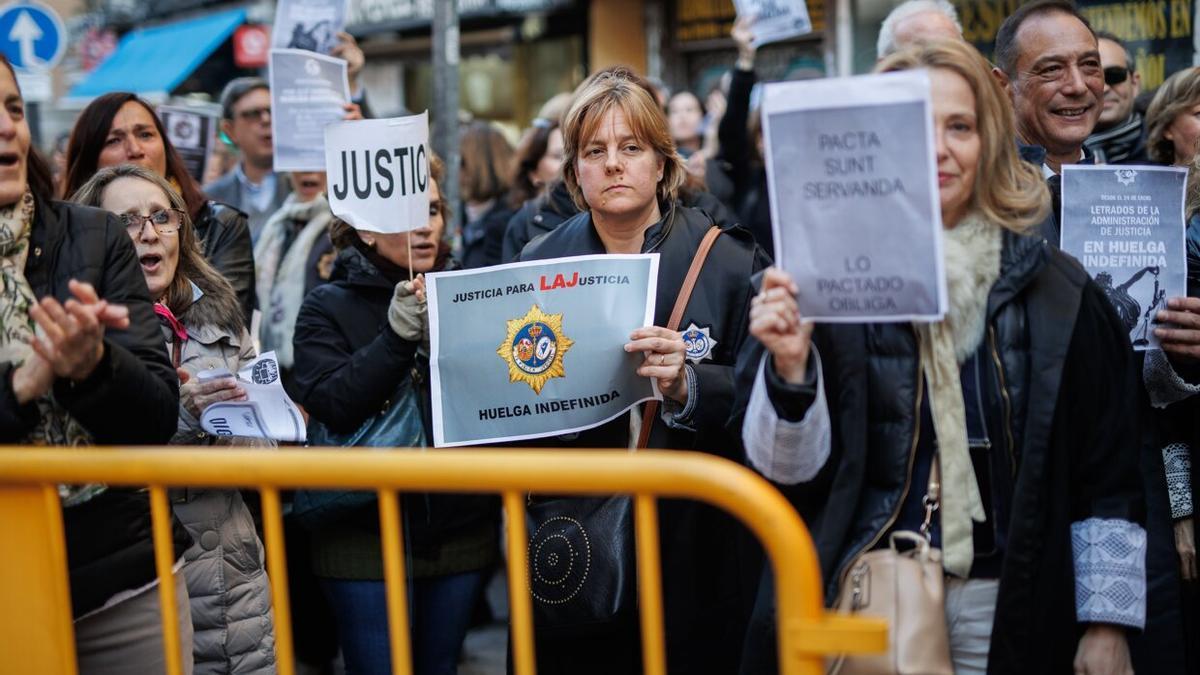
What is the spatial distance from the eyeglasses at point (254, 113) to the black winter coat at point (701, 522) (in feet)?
11.8

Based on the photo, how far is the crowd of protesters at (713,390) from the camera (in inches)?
106

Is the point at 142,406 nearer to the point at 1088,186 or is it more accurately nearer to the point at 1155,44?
the point at 1088,186

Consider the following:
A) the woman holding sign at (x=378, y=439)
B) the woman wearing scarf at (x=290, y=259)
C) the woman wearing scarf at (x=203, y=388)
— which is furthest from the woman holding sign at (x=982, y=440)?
the woman wearing scarf at (x=290, y=259)

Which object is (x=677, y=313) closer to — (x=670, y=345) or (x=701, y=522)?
(x=670, y=345)

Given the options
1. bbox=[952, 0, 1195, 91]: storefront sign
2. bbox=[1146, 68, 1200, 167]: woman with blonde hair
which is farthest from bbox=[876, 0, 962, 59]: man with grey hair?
bbox=[952, 0, 1195, 91]: storefront sign

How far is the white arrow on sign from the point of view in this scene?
10086 millimetres

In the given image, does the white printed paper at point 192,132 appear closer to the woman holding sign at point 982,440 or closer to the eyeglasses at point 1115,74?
the eyeglasses at point 1115,74

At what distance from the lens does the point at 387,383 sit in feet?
13.4

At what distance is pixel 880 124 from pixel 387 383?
2061mm

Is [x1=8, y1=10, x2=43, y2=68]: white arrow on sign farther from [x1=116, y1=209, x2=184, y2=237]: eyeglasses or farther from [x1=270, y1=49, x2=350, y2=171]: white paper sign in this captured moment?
[x1=116, y1=209, x2=184, y2=237]: eyeglasses

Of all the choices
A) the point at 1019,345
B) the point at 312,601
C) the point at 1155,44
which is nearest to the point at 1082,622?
the point at 1019,345

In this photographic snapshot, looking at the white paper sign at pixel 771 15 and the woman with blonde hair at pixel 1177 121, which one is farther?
the white paper sign at pixel 771 15

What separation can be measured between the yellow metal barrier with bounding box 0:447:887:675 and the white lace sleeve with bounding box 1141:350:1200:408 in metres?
1.52

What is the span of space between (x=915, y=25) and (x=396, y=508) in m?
3.18
